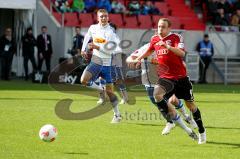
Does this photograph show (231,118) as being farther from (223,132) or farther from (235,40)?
(235,40)

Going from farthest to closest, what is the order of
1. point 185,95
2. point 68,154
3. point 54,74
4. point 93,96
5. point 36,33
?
point 36,33
point 54,74
point 93,96
point 185,95
point 68,154

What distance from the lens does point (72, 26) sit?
107 feet

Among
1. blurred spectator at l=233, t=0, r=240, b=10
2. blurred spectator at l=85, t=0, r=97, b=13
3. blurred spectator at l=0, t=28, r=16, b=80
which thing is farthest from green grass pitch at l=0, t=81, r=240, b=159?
blurred spectator at l=233, t=0, r=240, b=10

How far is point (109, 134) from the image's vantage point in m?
A: 13.4

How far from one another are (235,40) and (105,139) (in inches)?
927

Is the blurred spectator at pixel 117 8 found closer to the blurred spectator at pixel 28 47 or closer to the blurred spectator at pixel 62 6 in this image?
the blurred spectator at pixel 62 6

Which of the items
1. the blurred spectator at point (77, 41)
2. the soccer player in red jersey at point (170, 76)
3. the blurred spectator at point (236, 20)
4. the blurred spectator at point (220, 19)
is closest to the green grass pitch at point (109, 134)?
the soccer player in red jersey at point (170, 76)

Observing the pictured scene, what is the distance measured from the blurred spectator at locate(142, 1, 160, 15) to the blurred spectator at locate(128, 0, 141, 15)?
12.0 inches

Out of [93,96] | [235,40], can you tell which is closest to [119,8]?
[235,40]

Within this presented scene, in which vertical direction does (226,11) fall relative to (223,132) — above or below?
above

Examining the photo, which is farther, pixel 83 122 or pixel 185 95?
pixel 83 122

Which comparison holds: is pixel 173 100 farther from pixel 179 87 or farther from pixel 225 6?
pixel 225 6

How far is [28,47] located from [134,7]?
642cm

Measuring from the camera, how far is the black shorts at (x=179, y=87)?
1252 centimetres
